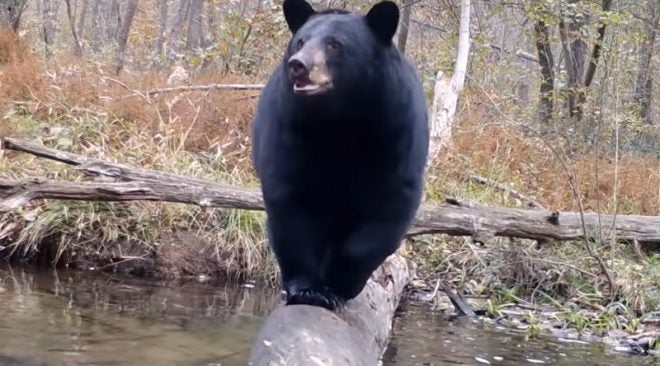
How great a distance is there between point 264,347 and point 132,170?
347cm

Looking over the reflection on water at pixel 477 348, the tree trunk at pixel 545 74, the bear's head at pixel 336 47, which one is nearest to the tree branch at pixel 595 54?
the tree trunk at pixel 545 74

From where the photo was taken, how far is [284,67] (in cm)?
354

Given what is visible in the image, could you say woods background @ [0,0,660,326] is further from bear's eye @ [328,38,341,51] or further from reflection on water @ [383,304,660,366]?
bear's eye @ [328,38,341,51]

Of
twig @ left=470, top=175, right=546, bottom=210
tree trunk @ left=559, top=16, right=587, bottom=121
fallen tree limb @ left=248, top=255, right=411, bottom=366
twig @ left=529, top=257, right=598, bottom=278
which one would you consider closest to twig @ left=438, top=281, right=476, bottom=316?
twig @ left=529, top=257, right=598, bottom=278

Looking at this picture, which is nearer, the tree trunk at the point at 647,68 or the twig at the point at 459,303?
the twig at the point at 459,303

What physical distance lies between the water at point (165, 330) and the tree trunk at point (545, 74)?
27.3ft

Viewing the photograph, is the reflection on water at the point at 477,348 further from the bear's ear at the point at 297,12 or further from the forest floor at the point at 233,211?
the bear's ear at the point at 297,12

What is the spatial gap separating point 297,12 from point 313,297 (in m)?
1.12

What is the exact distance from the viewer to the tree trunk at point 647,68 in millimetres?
16656

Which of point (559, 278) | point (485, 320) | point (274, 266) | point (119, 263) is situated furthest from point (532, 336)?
point (119, 263)

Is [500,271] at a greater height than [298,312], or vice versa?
[298,312]

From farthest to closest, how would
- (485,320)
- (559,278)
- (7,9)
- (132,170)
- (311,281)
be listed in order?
(7,9) < (559,278) < (485,320) < (132,170) < (311,281)

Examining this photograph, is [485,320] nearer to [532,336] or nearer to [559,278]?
[532,336]

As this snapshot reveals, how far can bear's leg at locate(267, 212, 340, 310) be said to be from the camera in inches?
149
